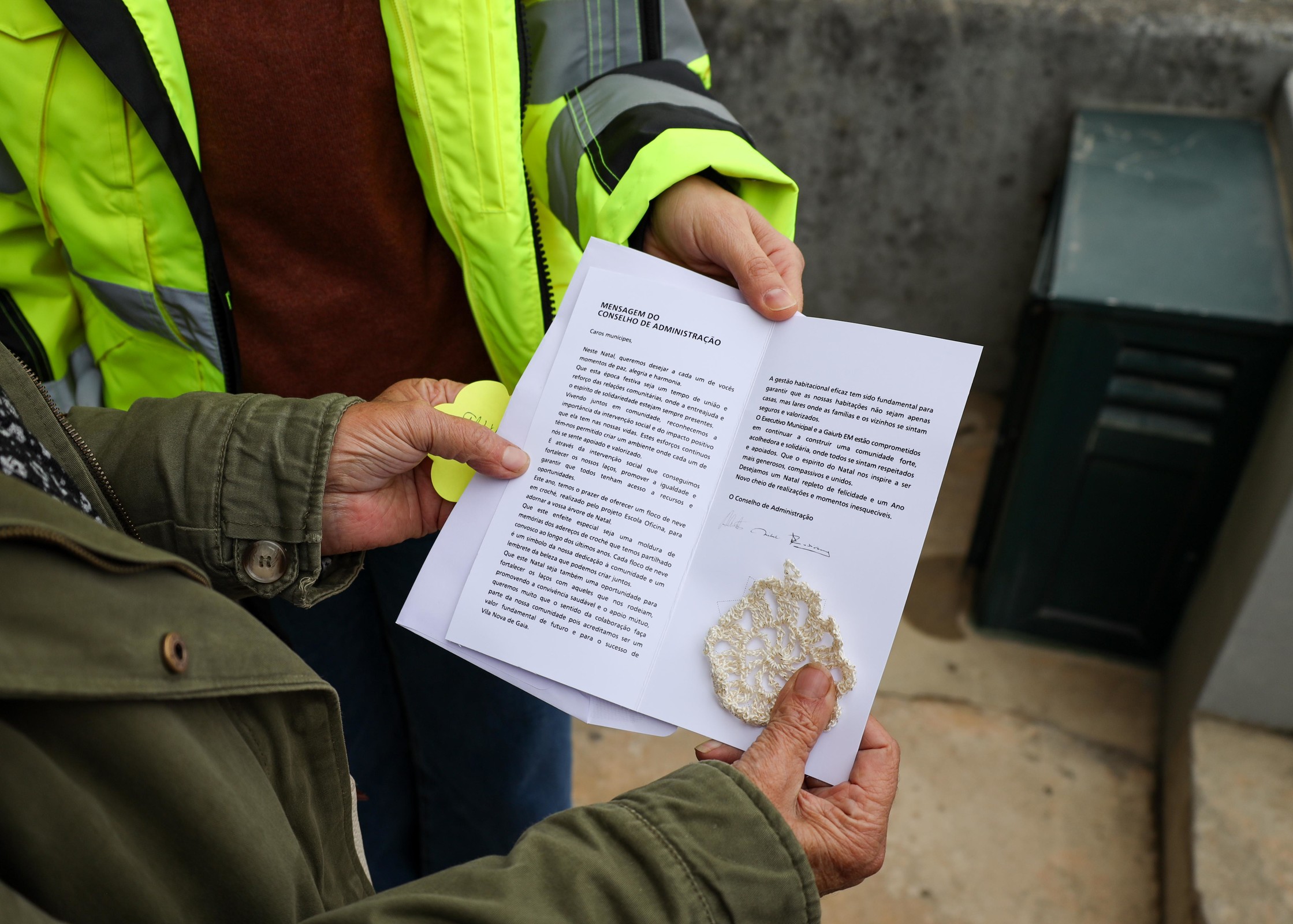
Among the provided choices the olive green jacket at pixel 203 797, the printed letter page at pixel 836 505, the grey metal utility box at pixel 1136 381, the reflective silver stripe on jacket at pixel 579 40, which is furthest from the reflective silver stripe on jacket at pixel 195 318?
the grey metal utility box at pixel 1136 381

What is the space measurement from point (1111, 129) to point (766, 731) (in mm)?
2224

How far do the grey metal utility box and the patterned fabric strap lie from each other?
5.62 feet

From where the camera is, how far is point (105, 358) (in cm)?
106

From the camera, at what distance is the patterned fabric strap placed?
62 centimetres

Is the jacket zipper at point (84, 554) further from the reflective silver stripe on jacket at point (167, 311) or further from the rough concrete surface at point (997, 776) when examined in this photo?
the rough concrete surface at point (997, 776)

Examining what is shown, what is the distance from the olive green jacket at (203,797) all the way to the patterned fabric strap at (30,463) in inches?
1.9

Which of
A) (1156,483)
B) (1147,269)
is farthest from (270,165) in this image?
(1156,483)

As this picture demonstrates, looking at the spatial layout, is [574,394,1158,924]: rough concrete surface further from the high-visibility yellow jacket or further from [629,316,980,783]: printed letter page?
the high-visibility yellow jacket

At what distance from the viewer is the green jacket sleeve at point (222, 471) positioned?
0.86 metres

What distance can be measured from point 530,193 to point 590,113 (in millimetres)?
128

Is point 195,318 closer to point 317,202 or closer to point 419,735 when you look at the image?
point 317,202

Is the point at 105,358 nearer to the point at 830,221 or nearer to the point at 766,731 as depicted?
the point at 766,731

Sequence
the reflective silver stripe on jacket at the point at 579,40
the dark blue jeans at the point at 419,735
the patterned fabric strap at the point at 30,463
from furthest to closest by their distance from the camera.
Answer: the dark blue jeans at the point at 419,735, the reflective silver stripe on jacket at the point at 579,40, the patterned fabric strap at the point at 30,463

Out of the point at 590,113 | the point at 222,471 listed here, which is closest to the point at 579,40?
the point at 590,113
